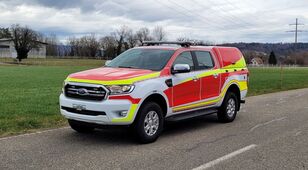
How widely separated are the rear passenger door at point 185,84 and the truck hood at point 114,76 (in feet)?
2.01

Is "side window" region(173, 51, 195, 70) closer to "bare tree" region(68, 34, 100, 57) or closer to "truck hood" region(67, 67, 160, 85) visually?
"truck hood" region(67, 67, 160, 85)

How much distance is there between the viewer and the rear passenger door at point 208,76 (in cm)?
Answer: 880

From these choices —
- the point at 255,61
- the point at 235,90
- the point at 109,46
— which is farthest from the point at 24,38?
the point at 235,90

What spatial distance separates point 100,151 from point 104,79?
1.22 m

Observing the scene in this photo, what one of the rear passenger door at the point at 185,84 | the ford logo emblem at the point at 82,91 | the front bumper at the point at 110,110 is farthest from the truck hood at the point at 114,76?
the rear passenger door at the point at 185,84

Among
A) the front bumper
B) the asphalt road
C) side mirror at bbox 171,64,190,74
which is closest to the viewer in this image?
the asphalt road

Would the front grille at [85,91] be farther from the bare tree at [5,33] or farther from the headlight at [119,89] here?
the bare tree at [5,33]

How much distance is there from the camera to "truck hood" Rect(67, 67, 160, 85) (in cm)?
680

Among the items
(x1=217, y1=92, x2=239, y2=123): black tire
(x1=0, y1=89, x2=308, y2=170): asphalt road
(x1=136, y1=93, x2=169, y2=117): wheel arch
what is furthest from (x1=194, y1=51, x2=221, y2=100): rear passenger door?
(x1=136, y1=93, x2=169, y2=117): wheel arch

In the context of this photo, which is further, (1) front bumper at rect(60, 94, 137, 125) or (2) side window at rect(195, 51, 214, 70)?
(2) side window at rect(195, 51, 214, 70)

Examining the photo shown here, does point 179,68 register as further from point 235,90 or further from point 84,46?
point 84,46

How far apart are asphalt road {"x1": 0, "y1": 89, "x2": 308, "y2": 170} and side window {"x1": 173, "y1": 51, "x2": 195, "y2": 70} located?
4.85ft

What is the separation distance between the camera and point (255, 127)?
9148 mm

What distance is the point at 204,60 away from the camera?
359 inches
